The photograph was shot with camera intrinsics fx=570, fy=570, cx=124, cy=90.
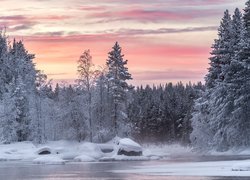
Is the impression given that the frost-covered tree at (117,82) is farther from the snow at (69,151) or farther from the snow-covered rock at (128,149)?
the snow-covered rock at (128,149)

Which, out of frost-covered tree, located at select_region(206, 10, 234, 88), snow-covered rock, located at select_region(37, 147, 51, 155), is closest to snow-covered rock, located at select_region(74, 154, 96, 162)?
snow-covered rock, located at select_region(37, 147, 51, 155)

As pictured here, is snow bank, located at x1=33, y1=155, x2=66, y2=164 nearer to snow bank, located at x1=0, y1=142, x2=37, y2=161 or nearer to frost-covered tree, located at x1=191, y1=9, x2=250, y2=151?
snow bank, located at x1=0, y1=142, x2=37, y2=161

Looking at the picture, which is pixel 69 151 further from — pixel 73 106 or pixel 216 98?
pixel 216 98

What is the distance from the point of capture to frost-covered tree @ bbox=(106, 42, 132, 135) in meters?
94.2

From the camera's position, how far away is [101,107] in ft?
316

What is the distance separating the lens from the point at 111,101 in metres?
95.5

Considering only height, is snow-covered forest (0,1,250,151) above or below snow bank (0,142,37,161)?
above

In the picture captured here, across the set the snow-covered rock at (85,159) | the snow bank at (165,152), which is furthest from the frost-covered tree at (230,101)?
the snow-covered rock at (85,159)

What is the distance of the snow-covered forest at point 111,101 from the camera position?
72.6 metres

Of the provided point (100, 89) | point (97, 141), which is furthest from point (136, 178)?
point (100, 89)

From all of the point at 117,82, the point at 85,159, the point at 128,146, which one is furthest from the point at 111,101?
the point at 85,159

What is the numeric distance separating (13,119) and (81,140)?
11604mm

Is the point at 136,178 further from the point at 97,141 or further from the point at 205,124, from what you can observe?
the point at 97,141

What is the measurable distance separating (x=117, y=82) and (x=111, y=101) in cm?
341
